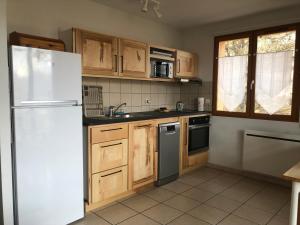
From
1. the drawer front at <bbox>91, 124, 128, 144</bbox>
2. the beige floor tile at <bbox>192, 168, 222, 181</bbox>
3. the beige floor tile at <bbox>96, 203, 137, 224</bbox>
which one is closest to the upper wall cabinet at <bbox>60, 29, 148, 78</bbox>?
the drawer front at <bbox>91, 124, 128, 144</bbox>

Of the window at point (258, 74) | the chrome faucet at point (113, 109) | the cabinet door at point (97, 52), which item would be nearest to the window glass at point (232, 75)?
the window at point (258, 74)

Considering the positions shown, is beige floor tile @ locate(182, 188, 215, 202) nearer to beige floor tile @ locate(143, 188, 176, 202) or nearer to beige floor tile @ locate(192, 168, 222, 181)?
beige floor tile @ locate(143, 188, 176, 202)

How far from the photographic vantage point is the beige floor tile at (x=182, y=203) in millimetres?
2588

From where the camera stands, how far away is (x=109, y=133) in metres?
2.52

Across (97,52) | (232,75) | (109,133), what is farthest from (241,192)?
(97,52)

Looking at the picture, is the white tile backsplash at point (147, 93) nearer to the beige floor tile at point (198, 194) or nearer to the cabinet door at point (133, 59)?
the cabinet door at point (133, 59)

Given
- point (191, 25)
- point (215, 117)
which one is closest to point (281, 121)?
point (215, 117)

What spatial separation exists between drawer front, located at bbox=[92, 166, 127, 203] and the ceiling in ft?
6.89

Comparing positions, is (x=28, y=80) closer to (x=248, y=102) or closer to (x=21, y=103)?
(x=21, y=103)

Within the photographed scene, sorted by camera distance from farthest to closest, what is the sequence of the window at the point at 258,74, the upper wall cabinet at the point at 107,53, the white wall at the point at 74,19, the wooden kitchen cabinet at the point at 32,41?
the window at the point at 258,74, the upper wall cabinet at the point at 107,53, the white wall at the point at 74,19, the wooden kitchen cabinet at the point at 32,41

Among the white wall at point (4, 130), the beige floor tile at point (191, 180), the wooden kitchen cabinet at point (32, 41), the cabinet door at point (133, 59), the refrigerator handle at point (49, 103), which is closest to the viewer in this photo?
the white wall at point (4, 130)

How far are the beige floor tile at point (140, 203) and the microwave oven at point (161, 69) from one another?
172 centimetres

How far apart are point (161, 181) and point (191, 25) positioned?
2650mm

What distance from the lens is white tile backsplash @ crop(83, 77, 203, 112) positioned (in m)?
3.19
